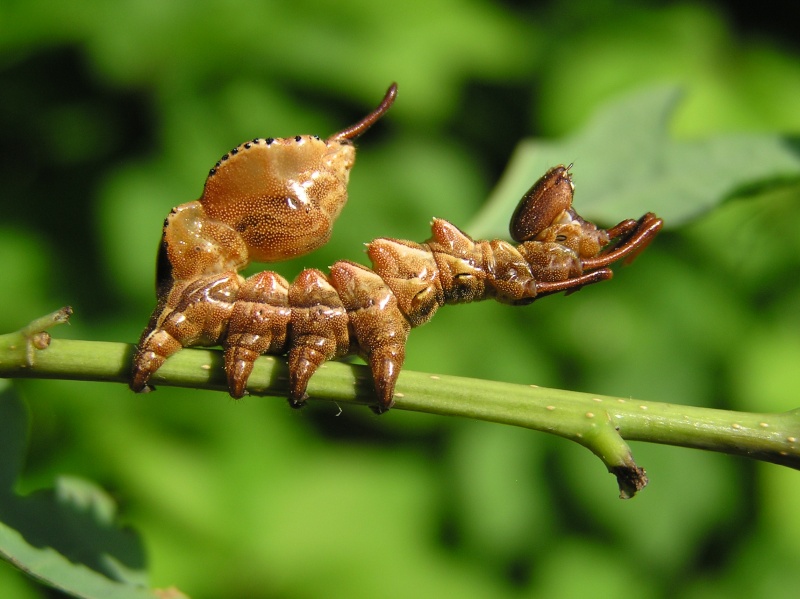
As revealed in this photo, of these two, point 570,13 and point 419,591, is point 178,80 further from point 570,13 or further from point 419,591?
point 419,591

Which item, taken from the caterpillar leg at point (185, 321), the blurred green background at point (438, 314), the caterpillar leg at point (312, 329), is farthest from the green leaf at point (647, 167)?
the blurred green background at point (438, 314)

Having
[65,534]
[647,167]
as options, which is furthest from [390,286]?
[647,167]

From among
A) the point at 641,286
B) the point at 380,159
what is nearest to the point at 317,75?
the point at 380,159

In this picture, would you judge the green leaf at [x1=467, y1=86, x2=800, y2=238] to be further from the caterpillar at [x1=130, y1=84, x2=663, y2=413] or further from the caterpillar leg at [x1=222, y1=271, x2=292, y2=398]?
the caterpillar leg at [x1=222, y1=271, x2=292, y2=398]

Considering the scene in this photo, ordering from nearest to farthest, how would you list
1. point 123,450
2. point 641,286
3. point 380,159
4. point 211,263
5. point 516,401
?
point 516,401, point 211,263, point 123,450, point 641,286, point 380,159

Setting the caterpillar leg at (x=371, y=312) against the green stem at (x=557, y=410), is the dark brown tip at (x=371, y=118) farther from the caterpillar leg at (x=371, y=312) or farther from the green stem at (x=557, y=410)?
the green stem at (x=557, y=410)

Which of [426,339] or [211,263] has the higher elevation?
[211,263]

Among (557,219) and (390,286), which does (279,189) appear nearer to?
(390,286)
